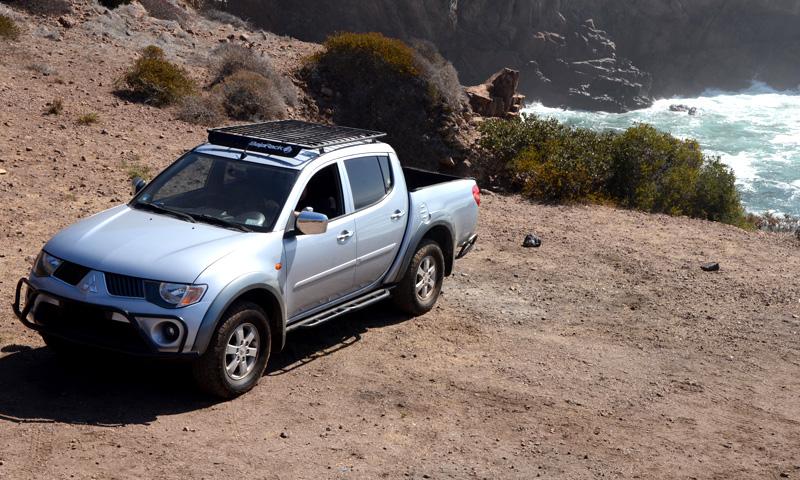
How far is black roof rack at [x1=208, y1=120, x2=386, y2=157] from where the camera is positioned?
26.3 ft

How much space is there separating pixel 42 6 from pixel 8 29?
2983mm

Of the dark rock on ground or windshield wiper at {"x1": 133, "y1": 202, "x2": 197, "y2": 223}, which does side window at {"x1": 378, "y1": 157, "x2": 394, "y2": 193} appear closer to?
windshield wiper at {"x1": 133, "y1": 202, "x2": 197, "y2": 223}

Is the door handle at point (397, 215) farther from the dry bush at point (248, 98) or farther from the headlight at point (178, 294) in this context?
the dry bush at point (248, 98)

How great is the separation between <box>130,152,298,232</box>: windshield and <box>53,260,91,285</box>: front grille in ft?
3.35

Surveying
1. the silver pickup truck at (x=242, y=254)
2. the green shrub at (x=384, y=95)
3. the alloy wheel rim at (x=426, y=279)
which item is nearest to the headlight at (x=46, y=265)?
the silver pickup truck at (x=242, y=254)

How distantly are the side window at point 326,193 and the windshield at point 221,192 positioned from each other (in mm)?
278

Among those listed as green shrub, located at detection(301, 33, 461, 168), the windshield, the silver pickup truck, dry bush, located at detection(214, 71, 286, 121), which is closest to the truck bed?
the silver pickup truck

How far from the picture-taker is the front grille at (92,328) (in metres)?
6.46

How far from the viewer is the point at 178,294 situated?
21.3ft

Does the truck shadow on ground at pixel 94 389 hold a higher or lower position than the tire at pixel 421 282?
lower

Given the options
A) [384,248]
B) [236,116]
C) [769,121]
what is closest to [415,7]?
[769,121]

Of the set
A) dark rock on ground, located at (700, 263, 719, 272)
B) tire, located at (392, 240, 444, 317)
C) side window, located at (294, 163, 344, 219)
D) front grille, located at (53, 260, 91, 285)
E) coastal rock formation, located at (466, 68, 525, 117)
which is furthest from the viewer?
coastal rock formation, located at (466, 68, 525, 117)

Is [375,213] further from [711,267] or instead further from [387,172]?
[711,267]

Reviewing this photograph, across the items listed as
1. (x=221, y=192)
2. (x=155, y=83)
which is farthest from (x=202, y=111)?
(x=221, y=192)
